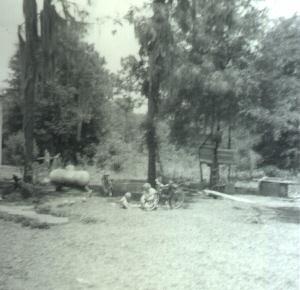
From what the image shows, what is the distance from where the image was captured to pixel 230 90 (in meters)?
12.4

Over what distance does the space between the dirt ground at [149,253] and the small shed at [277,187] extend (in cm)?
381

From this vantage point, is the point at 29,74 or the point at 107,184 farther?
the point at 107,184

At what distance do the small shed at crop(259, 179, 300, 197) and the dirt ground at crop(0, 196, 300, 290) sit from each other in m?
3.81

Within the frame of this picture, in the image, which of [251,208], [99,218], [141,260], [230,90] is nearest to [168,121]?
[230,90]

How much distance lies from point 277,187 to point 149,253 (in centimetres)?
742

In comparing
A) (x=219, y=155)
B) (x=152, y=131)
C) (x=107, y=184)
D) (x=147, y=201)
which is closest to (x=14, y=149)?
(x=147, y=201)

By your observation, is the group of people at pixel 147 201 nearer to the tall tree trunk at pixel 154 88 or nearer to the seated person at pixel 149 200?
the seated person at pixel 149 200

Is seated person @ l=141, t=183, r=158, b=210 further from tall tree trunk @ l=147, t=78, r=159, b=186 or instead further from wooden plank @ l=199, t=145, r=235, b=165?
wooden plank @ l=199, t=145, r=235, b=165

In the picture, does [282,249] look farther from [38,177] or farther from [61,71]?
[38,177]

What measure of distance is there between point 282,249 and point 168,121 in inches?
284

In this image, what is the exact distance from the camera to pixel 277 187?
12.6 meters

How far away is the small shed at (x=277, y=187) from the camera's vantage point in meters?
12.5

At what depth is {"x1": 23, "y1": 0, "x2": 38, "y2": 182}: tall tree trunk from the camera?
6883 millimetres

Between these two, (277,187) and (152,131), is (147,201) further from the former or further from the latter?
(277,187)
